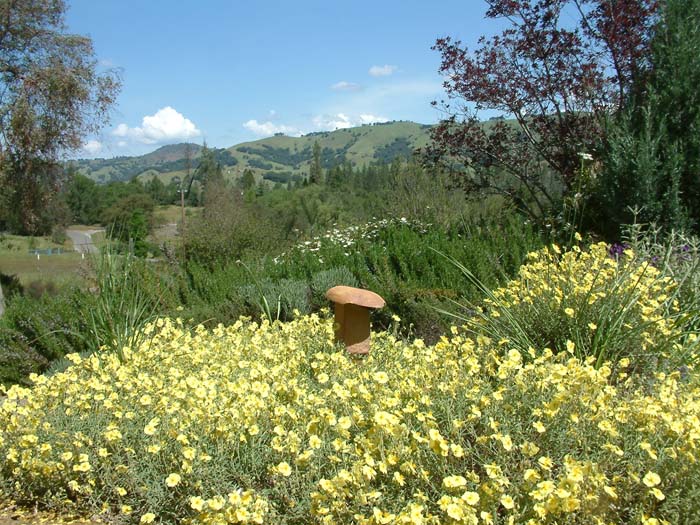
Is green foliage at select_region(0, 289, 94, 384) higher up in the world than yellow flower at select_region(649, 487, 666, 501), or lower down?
lower down

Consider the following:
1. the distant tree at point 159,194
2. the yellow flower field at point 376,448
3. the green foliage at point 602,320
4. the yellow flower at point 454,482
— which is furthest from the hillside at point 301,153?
→ the yellow flower at point 454,482

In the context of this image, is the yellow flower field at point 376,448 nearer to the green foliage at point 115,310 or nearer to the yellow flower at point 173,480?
the yellow flower at point 173,480

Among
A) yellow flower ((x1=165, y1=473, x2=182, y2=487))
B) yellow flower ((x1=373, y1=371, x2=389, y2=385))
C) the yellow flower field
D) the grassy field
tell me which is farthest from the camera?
the grassy field

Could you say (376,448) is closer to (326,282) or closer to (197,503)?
(197,503)

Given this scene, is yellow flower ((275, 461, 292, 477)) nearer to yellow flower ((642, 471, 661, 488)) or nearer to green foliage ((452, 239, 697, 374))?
yellow flower ((642, 471, 661, 488))

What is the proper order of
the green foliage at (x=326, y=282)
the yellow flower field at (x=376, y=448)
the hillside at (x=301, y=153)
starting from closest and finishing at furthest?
the yellow flower field at (x=376, y=448), the green foliage at (x=326, y=282), the hillside at (x=301, y=153)

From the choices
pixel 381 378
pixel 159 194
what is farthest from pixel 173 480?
pixel 159 194

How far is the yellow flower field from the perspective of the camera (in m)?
1.80

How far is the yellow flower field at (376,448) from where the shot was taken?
1798mm

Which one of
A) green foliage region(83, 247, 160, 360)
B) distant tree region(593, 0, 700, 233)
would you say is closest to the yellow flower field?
green foliage region(83, 247, 160, 360)

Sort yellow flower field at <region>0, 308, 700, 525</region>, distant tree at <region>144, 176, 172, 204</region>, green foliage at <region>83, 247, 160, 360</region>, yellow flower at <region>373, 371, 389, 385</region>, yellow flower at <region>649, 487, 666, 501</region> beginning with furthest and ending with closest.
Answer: distant tree at <region>144, 176, 172, 204</region>, green foliage at <region>83, 247, 160, 360</region>, yellow flower at <region>373, 371, 389, 385</region>, yellow flower field at <region>0, 308, 700, 525</region>, yellow flower at <region>649, 487, 666, 501</region>

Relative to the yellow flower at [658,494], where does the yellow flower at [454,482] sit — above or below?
above

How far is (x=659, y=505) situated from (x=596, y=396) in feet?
1.46

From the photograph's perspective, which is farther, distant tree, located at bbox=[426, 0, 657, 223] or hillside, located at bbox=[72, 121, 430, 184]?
hillside, located at bbox=[72, 121, 430, 184]
